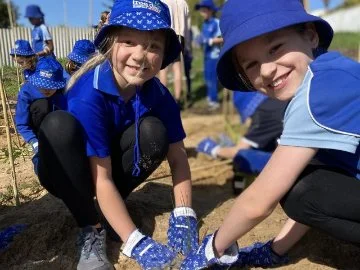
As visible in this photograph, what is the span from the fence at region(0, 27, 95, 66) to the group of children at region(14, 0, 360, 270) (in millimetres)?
159

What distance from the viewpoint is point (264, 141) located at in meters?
3.16

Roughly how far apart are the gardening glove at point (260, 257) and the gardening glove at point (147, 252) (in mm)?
249

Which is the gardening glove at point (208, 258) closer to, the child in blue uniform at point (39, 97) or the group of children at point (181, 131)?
the group of children at point (181, 131)

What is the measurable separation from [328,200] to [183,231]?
54cm

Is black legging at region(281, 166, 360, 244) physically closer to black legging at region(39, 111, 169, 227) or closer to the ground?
the ground

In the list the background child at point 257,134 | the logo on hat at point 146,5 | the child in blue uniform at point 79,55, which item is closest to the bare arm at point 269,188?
the logo on hat at point 146,5

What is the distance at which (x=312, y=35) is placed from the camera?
4.13ft

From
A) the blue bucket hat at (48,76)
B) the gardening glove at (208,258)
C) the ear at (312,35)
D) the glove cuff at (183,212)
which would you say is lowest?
the glove cuff at (183,212)

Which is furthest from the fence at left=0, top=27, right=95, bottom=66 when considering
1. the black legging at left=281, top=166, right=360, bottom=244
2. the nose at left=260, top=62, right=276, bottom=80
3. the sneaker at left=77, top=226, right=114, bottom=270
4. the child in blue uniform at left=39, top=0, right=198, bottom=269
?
the black legging at left=281, top=166, right=360, bottom=244

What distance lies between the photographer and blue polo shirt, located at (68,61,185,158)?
146 centimetres

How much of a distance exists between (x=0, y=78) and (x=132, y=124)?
532 millimetres

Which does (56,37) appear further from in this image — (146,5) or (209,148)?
(209,148)

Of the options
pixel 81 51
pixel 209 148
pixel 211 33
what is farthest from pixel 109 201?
pixel 211 33

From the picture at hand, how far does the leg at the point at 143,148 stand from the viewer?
1.58 meters
